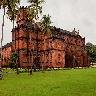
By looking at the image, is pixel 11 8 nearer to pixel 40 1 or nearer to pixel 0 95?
pixel 40 1

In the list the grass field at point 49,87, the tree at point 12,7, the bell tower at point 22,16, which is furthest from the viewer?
the bell tower at point 22,16

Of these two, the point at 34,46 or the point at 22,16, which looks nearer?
the point at 22,16

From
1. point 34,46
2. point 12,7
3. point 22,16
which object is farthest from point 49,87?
point 22,16

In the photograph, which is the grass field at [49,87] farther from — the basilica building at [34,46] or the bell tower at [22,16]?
the bell tower at [22,16]

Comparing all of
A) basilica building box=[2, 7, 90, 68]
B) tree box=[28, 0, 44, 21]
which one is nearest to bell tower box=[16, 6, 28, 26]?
basilica building box=[2, 7, 90, 68]

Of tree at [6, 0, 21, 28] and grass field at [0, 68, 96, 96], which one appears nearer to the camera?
grass field at [0, 68, 96, 96]

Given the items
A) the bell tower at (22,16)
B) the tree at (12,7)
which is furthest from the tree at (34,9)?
the bell tower at (22,16)

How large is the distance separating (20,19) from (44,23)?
29.5 m

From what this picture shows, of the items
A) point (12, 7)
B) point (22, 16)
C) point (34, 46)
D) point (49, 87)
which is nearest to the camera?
point (49, 87)

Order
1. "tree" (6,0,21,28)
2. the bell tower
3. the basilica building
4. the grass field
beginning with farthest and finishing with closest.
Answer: the bell tower, the basilica building, "tree" (6,0,21,28), the grass field

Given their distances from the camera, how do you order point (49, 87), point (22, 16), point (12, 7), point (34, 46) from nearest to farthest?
point (49, 87), point (12, 7), point (22, 16), point (34, 46)

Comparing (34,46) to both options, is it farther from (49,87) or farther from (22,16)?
(49,87)

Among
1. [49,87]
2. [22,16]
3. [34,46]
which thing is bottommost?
[49,87]

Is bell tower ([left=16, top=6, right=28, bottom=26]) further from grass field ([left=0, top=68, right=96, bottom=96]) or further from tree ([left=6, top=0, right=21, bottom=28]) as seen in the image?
grass field ([left=0, top=68, right=96, bottom=96])
